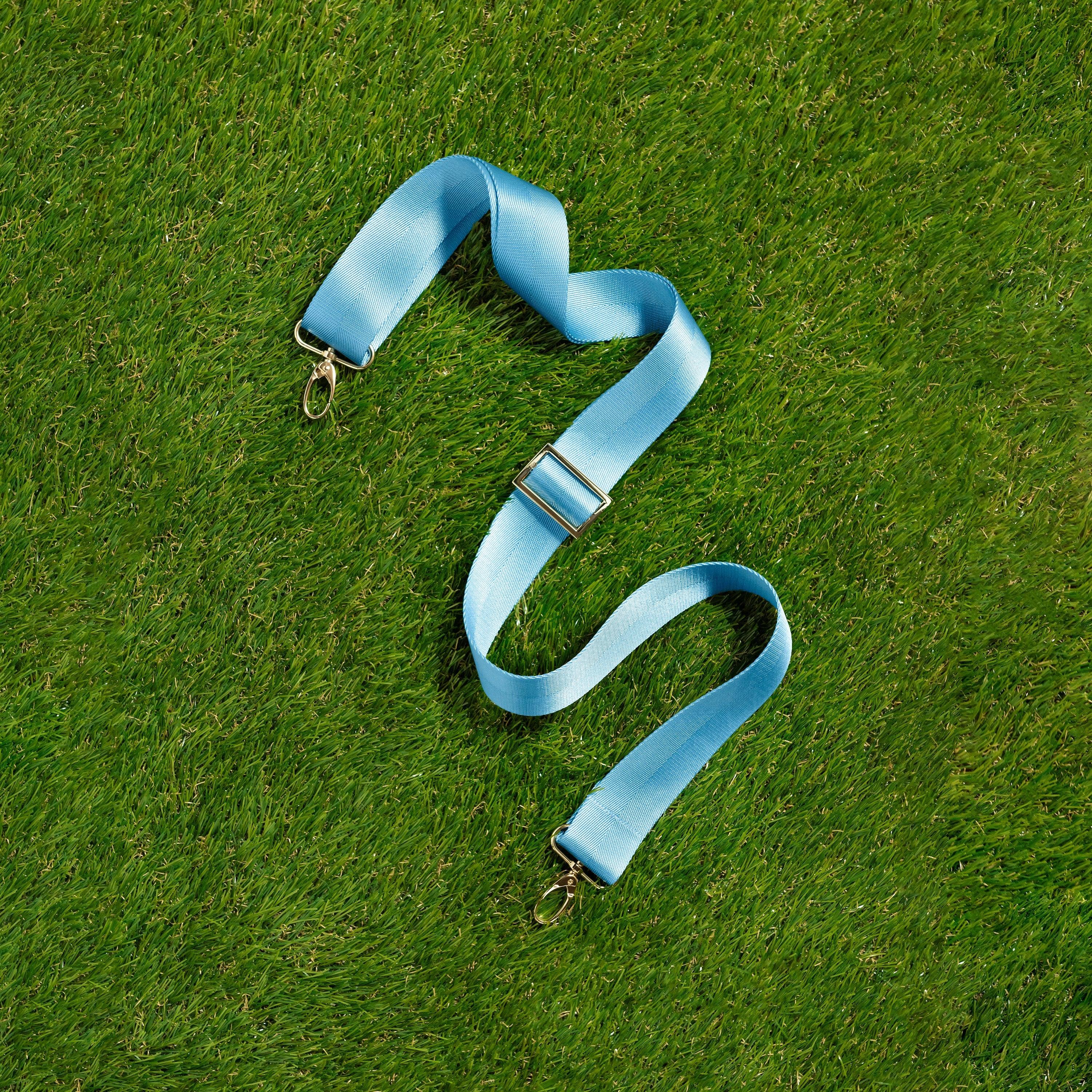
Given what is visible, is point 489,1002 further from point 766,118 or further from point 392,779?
point 766,118

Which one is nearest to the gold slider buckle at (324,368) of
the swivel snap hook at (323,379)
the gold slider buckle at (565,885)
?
the swivel snap hook at (323,379)

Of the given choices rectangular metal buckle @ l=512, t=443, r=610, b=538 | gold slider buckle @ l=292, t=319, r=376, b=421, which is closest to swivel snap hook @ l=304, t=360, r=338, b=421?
gold slider buckle @ l=292, t=319, r=376, b=421

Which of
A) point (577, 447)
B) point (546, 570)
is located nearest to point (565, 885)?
point (546, 570)

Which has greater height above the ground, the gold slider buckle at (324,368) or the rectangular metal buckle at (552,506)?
the rectangular metal buckle at (552,506)

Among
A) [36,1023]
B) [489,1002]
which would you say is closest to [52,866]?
[36,1023]

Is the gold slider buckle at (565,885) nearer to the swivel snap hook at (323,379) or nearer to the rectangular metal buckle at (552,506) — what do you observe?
the rectangular metal buckle at (552,506)

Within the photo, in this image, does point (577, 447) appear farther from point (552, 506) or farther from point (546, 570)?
point (546, 570)
